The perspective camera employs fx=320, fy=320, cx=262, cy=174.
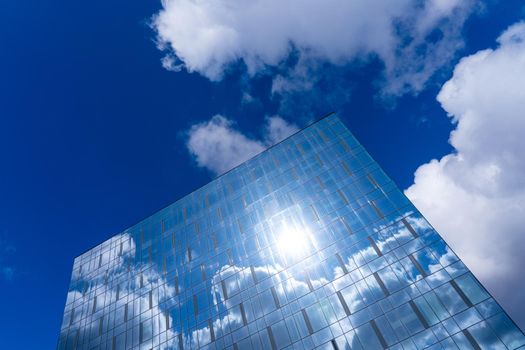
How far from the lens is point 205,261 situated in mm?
49438

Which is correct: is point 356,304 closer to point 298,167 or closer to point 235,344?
point 235,344

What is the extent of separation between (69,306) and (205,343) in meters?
32.1

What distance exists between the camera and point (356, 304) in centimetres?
3350

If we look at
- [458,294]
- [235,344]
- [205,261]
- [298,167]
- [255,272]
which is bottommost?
[458,294]

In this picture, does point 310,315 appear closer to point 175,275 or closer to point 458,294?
point 458,294

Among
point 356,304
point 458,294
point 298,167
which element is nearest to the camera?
point 458,294

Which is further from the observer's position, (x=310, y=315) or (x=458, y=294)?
(x=310, y=315)

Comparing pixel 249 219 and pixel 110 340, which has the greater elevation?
pixel 249 219

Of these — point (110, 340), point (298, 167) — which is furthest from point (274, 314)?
point (110, 340)

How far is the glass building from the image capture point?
30.5 metres

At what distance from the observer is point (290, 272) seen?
40.3 metres

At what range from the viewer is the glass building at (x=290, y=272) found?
30484 millimetres

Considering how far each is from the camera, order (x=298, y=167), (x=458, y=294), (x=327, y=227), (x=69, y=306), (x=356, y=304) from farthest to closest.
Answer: (x=69, y=306)
(x=298, y=167)
(x=327, y=227)
(x=356, y=304)
(x=458, y=294)

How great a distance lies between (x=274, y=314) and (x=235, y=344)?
588 cm
